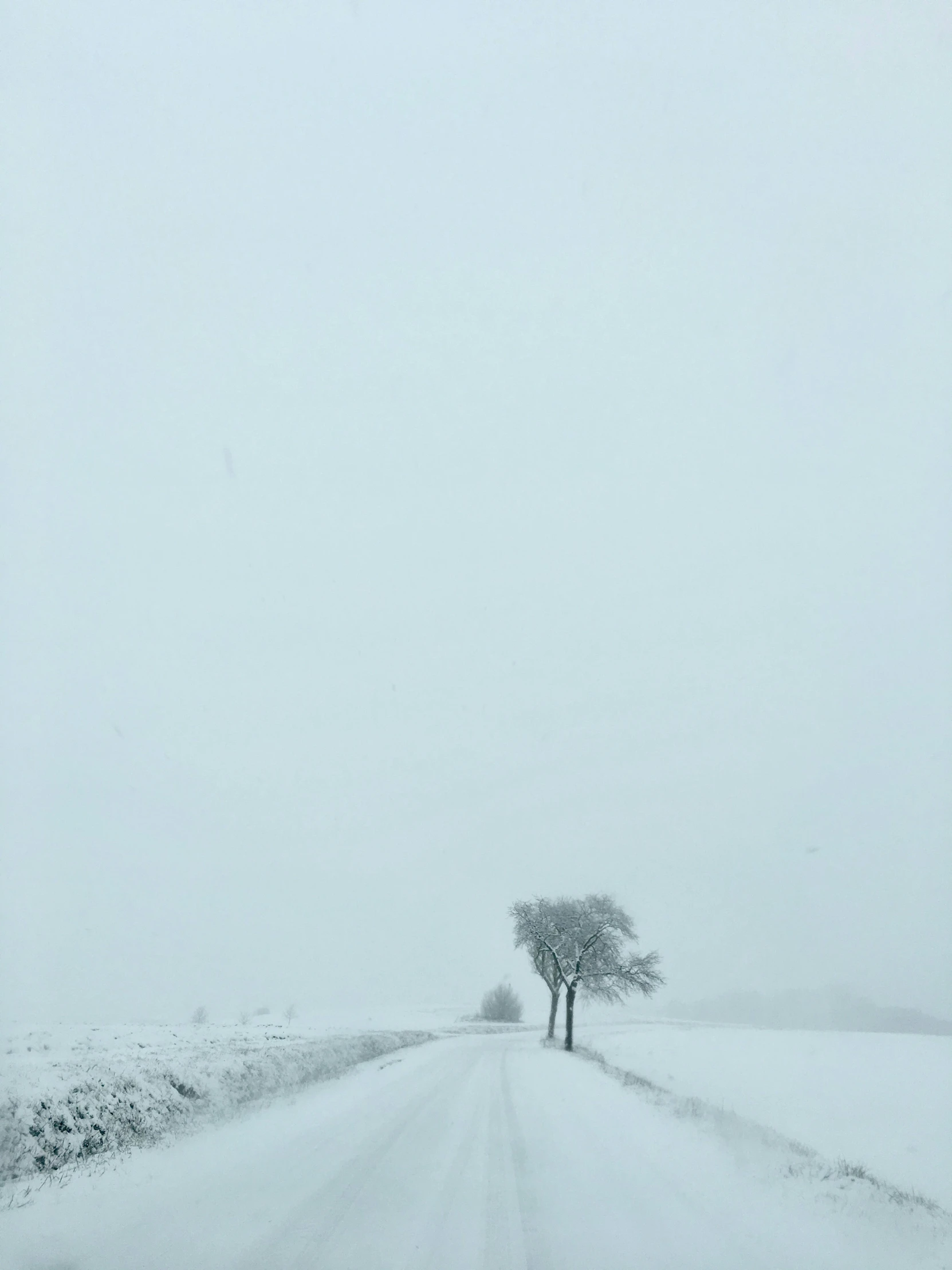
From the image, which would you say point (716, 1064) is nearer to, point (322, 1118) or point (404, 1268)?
point (322, 1118)

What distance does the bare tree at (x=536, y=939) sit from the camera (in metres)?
46.9

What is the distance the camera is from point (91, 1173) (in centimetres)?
1016

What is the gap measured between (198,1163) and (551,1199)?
5.29 meters

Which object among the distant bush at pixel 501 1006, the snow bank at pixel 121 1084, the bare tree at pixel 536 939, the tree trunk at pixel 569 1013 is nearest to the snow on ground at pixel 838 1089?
the tree trunk at pixel 569 1013

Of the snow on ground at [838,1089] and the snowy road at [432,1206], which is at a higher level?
the snowy road at [432,1206]

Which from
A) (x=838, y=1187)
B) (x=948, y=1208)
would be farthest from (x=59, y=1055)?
(x=948, y=1208)

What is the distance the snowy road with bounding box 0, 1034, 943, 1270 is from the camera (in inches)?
306

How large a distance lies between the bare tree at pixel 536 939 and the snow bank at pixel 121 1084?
2297 cm

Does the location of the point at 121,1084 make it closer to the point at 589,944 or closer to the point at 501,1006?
the point at 589,944

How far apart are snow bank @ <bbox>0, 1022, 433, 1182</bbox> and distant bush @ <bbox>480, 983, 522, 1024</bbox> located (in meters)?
60.0

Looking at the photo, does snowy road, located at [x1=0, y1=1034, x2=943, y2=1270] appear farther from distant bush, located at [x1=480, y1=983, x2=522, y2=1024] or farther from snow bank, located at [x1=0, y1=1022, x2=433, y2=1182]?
distant bush, located at [x1=480, y1=983, x2=522, y2=1024]

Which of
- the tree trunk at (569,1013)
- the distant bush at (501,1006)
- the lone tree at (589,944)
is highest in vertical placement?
the lone tree at (589,944)

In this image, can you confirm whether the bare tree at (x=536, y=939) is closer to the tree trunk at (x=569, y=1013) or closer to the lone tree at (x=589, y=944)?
the lone tree at (x=589, y=944)

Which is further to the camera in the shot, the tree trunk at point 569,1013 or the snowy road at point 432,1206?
the tree trunk at point 569,1013
